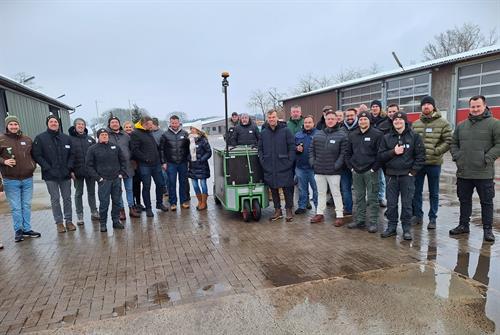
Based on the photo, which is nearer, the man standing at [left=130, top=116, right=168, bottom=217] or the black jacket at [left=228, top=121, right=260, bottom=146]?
the man standing at [left=130, top=116, right=168, bottom=217]

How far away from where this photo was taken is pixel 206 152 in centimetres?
711

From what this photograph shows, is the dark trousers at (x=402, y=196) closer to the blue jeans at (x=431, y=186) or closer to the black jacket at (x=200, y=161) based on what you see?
the blue jeans at (x=431, y=186)

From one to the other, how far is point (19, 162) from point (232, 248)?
3.52 m

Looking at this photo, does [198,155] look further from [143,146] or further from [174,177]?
[143,146]

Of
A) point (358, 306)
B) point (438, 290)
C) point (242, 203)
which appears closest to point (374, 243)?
point (438, 290)

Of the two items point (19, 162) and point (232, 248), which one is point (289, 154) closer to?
point (232, 248)

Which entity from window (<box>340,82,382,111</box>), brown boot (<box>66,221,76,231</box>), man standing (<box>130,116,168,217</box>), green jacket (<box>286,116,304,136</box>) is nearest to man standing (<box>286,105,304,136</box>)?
green jacket (<box>286,116,304,136</box>)

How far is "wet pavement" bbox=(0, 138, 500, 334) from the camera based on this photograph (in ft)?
10.6

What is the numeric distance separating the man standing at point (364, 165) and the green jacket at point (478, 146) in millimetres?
1029

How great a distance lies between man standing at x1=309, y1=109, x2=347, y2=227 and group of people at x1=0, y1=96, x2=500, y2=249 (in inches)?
0.6

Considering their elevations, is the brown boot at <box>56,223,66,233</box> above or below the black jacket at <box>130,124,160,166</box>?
below

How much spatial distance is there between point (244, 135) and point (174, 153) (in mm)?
1404

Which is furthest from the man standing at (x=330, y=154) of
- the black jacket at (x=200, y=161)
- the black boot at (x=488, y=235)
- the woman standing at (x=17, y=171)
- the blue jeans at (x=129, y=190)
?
the woman standing at (x=17, y=171)

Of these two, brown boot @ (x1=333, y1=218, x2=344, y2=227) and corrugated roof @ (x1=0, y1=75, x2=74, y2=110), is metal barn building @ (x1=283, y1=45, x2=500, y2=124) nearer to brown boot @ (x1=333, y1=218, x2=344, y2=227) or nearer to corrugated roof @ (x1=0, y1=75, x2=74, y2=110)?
brown boot @ (x1=333, y1=218, x2=344, y2=227)
